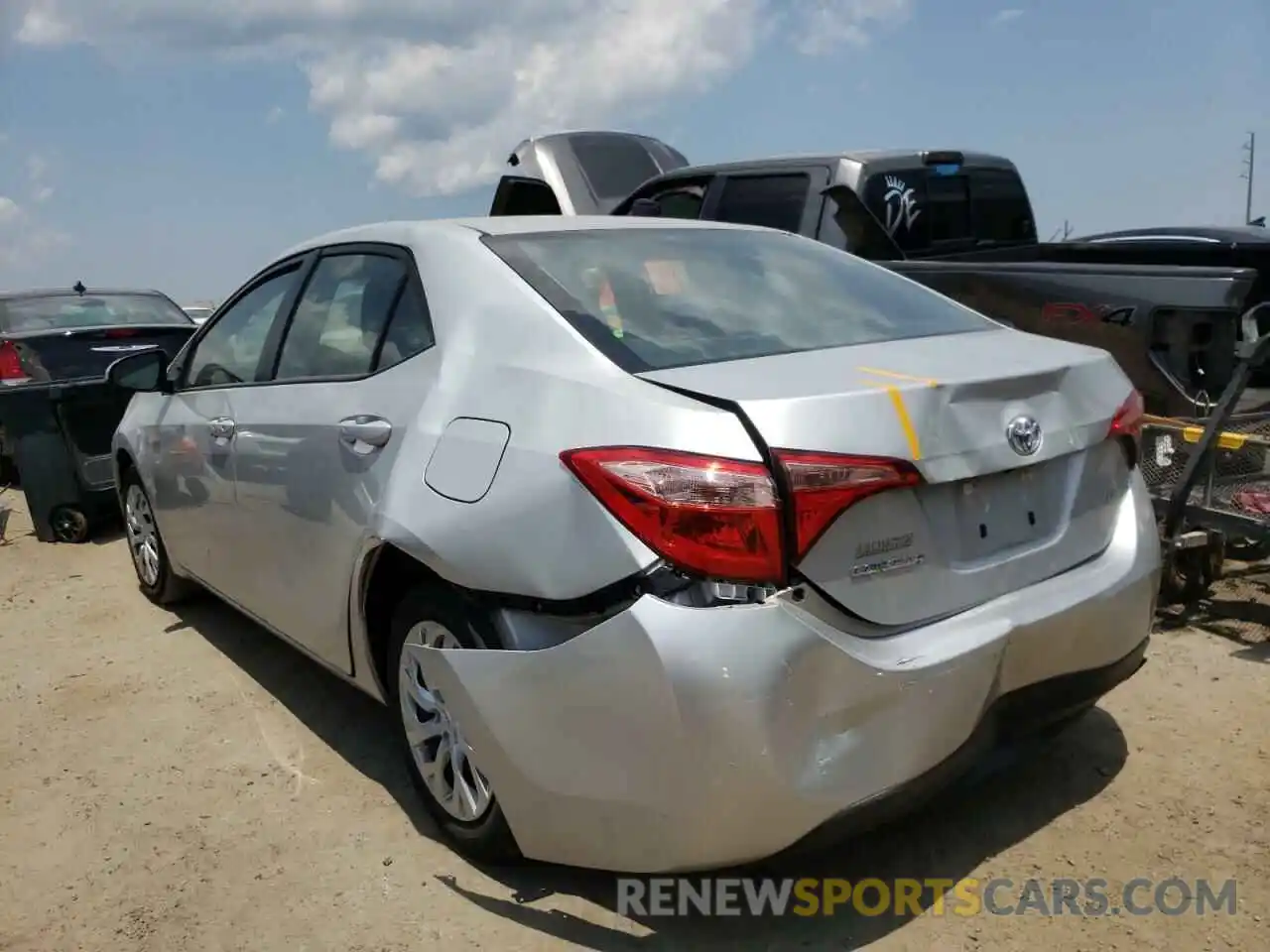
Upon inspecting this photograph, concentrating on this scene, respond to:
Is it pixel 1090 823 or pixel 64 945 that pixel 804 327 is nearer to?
pixel 1090 823

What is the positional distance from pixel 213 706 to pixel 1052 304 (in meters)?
3.68

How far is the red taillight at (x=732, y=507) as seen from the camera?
2180 mm

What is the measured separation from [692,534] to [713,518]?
0.05 metres

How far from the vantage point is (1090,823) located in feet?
9.59

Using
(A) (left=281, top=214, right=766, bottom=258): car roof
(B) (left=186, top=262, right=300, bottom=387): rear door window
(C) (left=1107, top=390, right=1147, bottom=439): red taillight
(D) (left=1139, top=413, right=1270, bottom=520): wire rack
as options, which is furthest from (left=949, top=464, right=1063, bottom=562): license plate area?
(B) (left=186, top=262, right=300, bottom=387): rear door window

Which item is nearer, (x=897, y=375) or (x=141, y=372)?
(x=897, y=375)

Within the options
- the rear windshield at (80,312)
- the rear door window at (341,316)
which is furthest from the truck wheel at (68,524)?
the rear door window at (341,316)

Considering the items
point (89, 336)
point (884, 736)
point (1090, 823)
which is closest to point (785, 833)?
point (884, 736)

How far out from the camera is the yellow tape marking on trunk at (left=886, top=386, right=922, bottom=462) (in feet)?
7.54

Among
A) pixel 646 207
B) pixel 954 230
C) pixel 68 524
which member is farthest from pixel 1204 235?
pixel 68 524

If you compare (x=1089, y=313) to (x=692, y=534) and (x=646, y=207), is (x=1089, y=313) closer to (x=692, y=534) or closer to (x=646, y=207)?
(x=692, y=534)

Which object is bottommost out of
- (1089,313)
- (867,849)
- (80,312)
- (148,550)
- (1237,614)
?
(1237,614)

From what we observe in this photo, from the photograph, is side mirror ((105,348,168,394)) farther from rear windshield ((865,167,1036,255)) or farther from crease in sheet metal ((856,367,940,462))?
rear windshield ((865,167,1036,255))

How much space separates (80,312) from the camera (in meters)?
8.52
